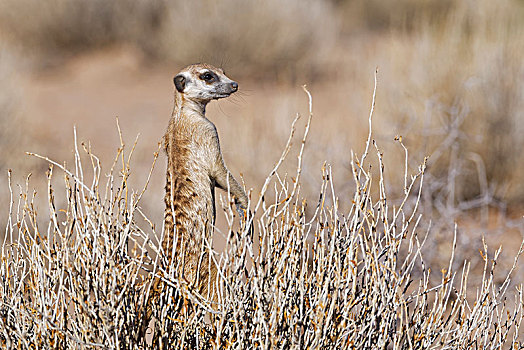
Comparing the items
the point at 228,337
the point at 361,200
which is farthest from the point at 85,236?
the point at 361,200

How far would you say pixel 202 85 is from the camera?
3.06 meters

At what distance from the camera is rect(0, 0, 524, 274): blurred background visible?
7051 millimetres

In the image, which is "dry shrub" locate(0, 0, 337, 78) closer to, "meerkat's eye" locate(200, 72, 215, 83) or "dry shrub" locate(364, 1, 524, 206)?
"dry shrub" locate(364, 1, 524, 206)

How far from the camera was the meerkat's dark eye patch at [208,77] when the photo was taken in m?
3.07

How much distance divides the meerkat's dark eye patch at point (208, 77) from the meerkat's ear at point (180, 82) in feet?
0.25

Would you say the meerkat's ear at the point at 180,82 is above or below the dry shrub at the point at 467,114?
above

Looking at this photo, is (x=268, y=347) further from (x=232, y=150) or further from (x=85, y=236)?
(x=232, y=150)

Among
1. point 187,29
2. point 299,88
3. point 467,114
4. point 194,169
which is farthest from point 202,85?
point 187,29

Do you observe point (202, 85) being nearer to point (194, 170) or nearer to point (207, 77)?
point (207, 77)

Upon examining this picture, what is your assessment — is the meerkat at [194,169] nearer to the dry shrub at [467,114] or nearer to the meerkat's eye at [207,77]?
the meerkat's eye at [207,77]

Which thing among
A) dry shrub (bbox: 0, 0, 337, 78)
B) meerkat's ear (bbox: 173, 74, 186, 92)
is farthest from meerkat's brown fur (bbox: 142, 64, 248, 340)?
dry shrub (bbox: 0, 0, 337, 78)

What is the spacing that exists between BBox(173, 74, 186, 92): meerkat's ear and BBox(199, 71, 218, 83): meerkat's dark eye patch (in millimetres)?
75

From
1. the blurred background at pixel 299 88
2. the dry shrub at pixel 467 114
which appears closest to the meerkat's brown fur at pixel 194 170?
the blurred background at pixel 299 88

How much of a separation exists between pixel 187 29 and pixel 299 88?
274cm
